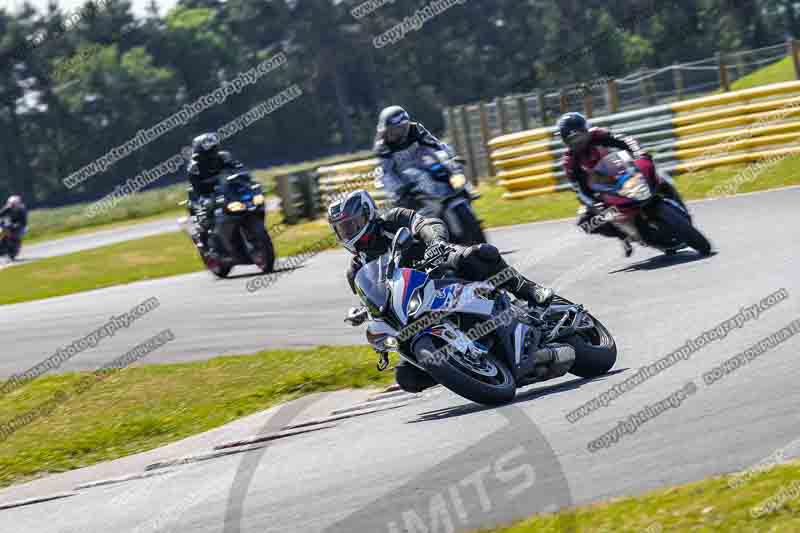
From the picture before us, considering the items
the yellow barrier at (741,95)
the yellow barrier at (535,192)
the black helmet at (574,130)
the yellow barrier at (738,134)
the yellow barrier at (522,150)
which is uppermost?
the black helmet at (574,130)

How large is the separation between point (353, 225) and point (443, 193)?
6.71 meters

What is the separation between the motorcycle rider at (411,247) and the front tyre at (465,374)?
19.1 inches

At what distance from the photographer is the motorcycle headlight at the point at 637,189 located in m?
13.3

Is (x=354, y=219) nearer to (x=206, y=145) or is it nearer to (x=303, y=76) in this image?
(x=206, y=145)

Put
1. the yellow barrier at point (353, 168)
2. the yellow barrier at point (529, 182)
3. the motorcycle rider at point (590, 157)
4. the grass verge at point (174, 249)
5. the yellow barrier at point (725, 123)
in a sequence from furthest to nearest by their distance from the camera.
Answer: the yellow barrier at point (353, 168)
the yellow barrier at point (529, 182)
the yellow barrier at point (725, 123)
the grass verge at point (174, 249)
the motorcycle rider at point (590, 157)

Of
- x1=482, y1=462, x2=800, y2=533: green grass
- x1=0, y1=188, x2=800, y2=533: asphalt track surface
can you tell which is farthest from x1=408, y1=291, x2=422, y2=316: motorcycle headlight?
x1=482, y1=462, x2=800, y2=533: green grass

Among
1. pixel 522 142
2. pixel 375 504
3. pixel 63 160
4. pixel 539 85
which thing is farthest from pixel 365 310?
pixel 63 160

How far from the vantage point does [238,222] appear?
64.2 ft

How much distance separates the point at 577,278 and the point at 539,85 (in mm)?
62870

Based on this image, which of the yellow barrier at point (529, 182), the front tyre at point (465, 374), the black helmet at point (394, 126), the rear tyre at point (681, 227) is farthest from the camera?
the yellow barrier at point (529, 182)

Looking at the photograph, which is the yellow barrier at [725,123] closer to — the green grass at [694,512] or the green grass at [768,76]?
the green grass at [768,76]

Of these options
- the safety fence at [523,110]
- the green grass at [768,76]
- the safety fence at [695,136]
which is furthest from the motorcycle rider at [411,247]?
the green grass at [768,76]

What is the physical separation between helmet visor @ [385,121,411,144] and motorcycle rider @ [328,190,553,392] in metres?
6.39

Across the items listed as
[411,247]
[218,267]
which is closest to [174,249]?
[218,267]
